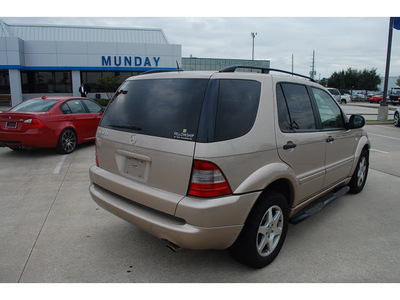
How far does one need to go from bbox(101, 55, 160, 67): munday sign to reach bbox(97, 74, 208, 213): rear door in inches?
1003

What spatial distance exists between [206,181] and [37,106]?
6.63m

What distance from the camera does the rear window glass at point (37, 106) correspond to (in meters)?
7.42

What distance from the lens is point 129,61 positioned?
89.2 feet

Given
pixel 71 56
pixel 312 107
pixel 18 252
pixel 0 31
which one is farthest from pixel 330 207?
pixel 0 31

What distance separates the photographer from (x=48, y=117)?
23.7ft

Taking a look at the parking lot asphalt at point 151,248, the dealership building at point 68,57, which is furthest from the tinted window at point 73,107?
the dealership building at point 68,57

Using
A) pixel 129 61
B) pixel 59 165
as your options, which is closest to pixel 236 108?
pixel 59 165

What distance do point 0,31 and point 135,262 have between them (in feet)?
97.2

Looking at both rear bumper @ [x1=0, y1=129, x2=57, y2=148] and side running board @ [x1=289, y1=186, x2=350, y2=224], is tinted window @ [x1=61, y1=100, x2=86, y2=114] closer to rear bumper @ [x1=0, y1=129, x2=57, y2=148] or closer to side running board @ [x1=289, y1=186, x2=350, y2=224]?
rear bumper @ [x1=0, y1=129, x2=57, y2=148]

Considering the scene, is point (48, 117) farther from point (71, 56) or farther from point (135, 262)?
point (71, 56)

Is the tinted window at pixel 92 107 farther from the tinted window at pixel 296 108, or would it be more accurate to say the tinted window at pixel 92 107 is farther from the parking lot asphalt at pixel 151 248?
the tinted window at pixel 296 108

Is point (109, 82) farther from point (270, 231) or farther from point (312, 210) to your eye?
point (270, 231)

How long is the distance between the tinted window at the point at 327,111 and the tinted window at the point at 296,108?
27 centimetres

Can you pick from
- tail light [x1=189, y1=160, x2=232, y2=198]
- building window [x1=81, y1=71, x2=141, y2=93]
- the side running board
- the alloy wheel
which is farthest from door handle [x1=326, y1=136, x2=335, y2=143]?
building window [x1=81, y1=71, x2=141, y2=93]
